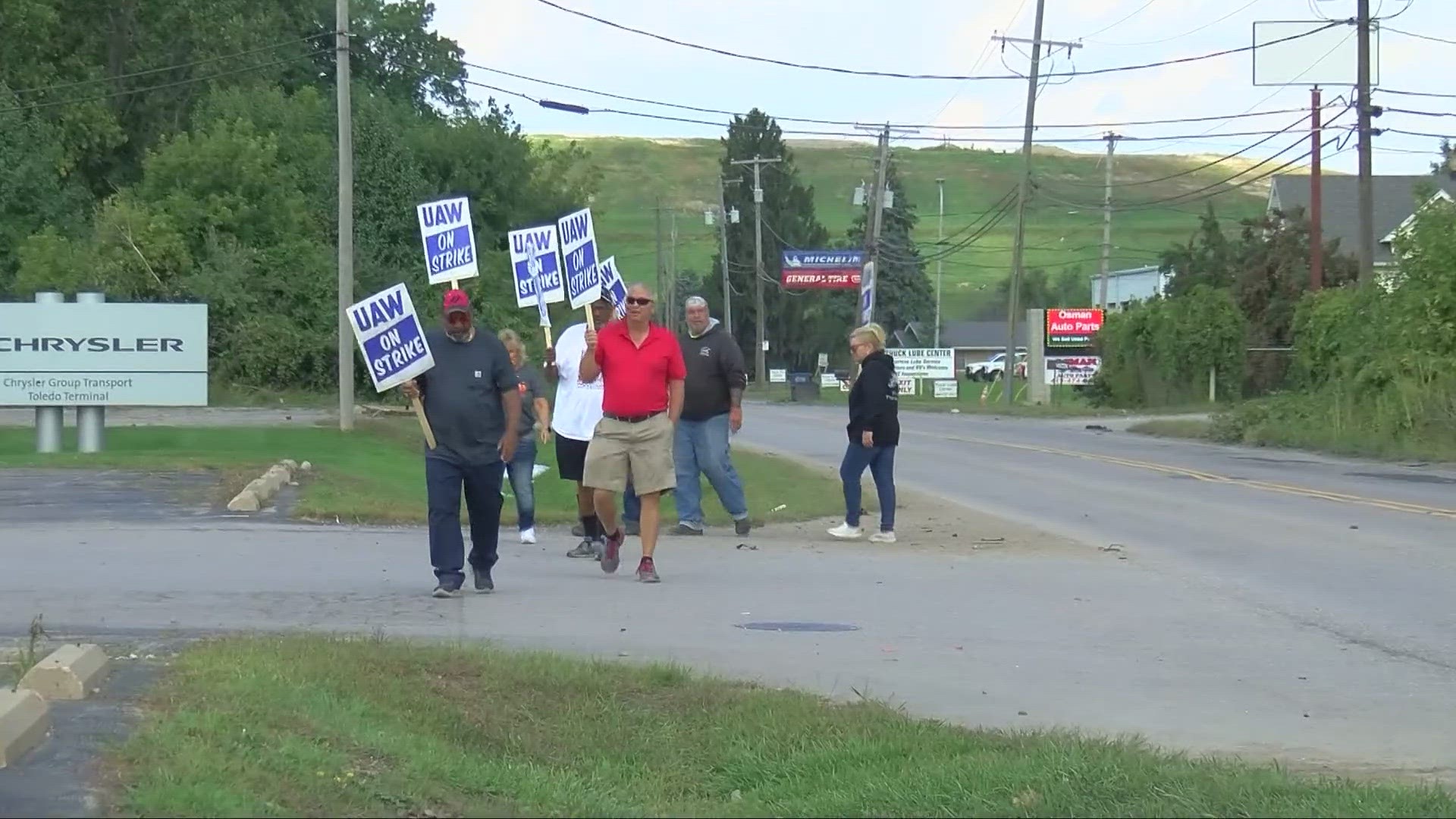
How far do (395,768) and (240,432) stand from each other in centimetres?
2024

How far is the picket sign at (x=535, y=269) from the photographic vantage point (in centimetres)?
1447

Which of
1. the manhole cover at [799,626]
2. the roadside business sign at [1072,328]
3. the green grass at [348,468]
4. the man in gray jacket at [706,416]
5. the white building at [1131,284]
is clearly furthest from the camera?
the white building at [1131,284]

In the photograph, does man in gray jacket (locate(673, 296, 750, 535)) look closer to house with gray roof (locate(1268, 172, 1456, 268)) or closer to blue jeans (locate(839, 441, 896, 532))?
blue jeans (locate(839, 441, 896, 532))

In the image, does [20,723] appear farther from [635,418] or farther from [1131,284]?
[1131,284]

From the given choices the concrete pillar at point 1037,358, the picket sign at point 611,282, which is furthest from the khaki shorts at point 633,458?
the concrete pillar at point 1037,358

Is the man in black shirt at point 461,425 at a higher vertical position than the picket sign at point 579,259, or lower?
lower

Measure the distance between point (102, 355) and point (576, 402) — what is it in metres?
11.0

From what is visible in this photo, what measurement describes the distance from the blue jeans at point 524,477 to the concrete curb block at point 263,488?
3.01 metres

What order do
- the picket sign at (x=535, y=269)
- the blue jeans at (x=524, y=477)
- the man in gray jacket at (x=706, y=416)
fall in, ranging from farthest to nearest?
the picket sign at (x=535, y=269)
the man in gray jacket at (x=706, y=416)
the blue jeans at (x=524, y=477)

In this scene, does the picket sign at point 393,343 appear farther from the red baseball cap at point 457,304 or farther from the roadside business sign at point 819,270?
the roadside business sign at point 819,270

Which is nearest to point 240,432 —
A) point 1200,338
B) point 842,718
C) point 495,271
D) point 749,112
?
point 842,718

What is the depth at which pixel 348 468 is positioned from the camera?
19.9m

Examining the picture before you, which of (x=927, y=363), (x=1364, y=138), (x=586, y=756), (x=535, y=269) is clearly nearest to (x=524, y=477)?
(x=535, y=269)

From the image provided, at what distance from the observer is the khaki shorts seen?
10.8 metres
